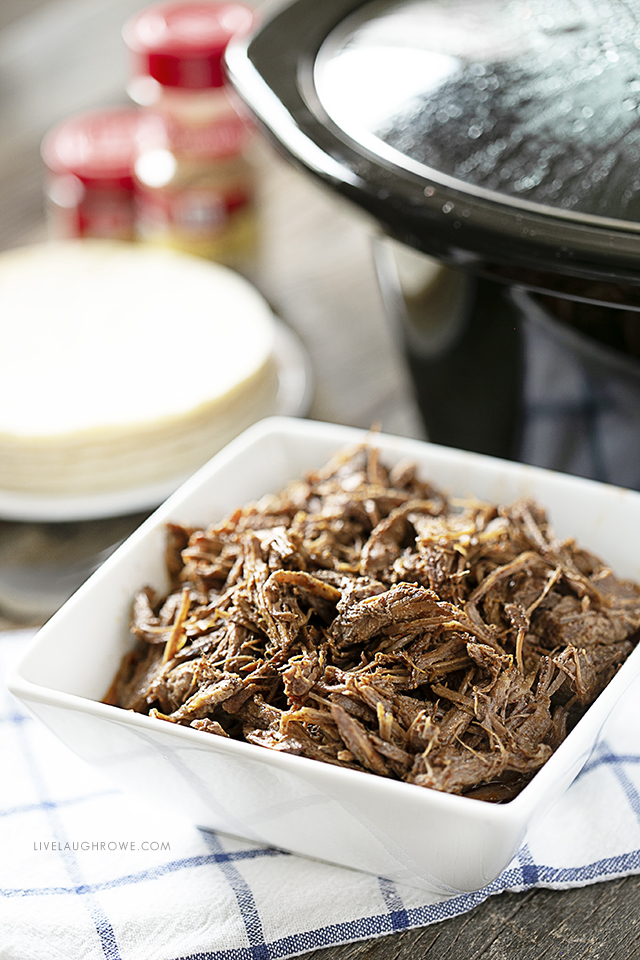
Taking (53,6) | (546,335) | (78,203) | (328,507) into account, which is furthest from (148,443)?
(53,6)

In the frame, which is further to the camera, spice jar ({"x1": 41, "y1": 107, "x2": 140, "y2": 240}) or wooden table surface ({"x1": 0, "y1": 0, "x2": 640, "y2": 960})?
spice jar ({"x1": 41, "y1": 107, "x2": 140, "y2": 240})

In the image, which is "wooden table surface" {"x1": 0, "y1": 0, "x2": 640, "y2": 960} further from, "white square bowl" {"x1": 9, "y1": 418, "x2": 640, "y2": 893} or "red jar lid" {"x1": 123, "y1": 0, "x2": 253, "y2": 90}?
"red jar lid" {"x1": 123, "y1": 0, "x2": 253, "y2": 90}

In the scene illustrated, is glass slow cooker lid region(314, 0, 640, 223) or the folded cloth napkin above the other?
glass slow cooker lid region(314, 0, 640, 223)

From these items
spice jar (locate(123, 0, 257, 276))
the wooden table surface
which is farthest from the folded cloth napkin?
spice jar (locate(123, 0, 257, 276))

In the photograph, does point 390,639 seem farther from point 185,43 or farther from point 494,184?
point 185,43

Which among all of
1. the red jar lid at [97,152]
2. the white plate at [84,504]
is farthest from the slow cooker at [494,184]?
the red jar lid at [97,152]

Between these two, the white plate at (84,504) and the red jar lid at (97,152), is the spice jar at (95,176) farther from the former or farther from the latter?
the white plate at (84,504)
